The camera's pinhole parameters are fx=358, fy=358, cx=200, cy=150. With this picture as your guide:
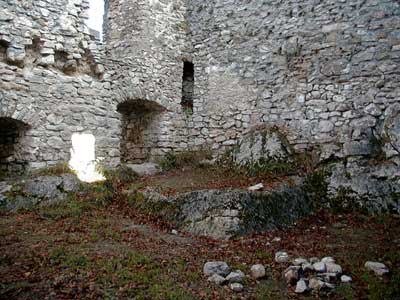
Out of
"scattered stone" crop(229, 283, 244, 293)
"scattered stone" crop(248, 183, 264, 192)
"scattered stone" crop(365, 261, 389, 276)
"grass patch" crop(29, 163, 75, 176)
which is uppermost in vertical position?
"grass patch" crop(29, 163, 75, 176)

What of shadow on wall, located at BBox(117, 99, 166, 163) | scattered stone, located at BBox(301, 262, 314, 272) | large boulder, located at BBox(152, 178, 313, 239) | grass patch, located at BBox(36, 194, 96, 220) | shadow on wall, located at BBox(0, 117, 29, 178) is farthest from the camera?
shadow on wall, located at BBox(117, 99, 166, 163)

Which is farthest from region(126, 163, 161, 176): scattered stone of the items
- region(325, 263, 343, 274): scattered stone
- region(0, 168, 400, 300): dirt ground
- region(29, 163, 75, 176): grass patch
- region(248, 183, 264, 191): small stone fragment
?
region(325, 263, 343, 274): scattered stone

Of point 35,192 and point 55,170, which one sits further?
point 55,170

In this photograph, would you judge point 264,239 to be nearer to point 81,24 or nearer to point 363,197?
point 363,197

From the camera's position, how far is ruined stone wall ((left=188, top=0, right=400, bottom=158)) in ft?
24.6

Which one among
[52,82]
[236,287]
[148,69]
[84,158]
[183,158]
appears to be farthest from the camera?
[183,158]

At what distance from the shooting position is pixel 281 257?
4.55 meters

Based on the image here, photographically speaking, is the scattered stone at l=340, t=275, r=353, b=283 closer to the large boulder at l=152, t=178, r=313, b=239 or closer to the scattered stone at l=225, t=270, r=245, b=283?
the scattered stone at l=225, t=270, r=245, b=283

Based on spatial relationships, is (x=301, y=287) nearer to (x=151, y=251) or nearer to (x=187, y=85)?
(x=151, y=251)

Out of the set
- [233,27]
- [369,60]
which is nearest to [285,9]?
[233,27]

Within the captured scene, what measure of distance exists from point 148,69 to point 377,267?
6.97 meters

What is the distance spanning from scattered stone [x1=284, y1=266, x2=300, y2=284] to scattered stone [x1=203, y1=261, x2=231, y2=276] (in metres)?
0.65

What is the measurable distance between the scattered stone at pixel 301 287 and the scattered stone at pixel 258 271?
0.41 meters

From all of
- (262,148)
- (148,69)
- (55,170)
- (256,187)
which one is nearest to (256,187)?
(256,187)
